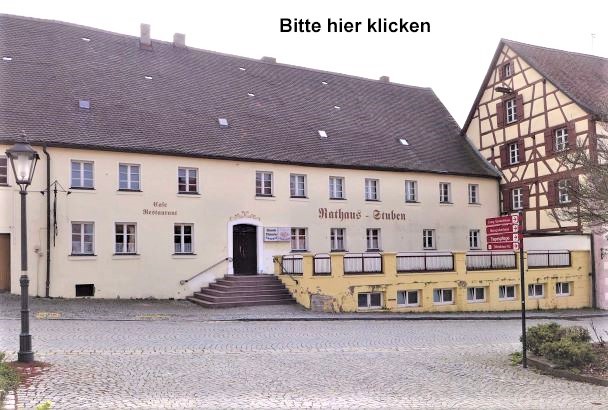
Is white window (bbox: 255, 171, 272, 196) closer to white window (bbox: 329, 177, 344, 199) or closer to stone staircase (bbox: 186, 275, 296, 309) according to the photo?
white window (bbox: 329, 177, 344, 199)

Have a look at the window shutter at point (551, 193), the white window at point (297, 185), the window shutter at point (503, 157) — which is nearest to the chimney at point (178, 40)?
the white window at point (297, 185)

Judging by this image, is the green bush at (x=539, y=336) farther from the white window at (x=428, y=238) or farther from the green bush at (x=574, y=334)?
the white window at (x=428, y=238)

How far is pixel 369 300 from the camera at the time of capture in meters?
21.6

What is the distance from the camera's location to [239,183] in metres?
24.3

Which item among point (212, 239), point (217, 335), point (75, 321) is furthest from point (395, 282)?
point (75, 321)

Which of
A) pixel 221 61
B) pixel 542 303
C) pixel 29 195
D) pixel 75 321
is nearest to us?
pixel 75 321

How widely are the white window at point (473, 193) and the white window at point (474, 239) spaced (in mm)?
1413

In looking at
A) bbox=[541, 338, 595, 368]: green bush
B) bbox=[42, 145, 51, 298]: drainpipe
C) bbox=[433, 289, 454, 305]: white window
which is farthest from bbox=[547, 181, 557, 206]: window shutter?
bbox=[42, 145, 51, 298]: drainpipe

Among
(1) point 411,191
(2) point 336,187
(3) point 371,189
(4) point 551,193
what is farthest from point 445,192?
(2) point 336,187

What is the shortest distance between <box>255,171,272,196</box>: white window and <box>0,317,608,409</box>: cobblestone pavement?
992cm

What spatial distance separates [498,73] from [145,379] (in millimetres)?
26131

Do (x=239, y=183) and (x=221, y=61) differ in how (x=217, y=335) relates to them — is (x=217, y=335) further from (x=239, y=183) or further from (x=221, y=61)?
(x=221, y=61)

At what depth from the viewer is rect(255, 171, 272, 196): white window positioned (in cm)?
2483

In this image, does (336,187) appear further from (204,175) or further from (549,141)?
(549,141)
